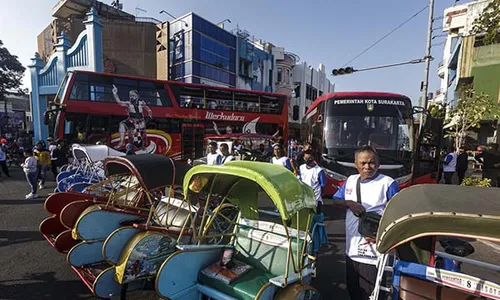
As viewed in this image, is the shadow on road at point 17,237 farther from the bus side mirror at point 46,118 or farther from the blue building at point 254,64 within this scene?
the blue building at point 254,64

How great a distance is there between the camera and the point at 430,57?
12.2 m

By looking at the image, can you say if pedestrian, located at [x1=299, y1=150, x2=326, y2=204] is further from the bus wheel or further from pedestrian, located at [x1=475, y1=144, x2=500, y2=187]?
pedestrian, located at [x1=475, y1=144, x2=500, y2=187]

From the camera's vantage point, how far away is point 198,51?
23109 millimetres

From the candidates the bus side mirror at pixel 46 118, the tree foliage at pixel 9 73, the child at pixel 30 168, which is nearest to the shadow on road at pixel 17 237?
the child at pixel 30 168

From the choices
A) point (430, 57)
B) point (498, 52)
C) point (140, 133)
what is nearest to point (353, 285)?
point (140, 133)

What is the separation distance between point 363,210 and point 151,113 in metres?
11.6

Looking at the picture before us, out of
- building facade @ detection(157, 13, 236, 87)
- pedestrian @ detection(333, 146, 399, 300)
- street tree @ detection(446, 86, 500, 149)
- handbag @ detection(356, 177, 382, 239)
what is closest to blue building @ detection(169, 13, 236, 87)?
building facade @ detection(157, 13, 236, 87)

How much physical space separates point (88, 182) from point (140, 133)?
17.0ft

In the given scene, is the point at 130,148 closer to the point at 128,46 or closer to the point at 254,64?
the point at 128,46

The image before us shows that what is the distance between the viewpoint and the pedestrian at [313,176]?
512 cm

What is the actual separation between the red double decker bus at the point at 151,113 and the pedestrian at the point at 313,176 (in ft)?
29.8

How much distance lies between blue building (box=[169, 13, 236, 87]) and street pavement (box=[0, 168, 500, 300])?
18.7 m

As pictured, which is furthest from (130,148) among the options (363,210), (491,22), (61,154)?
(491,22)

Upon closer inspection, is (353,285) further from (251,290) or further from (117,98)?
(117,98)
